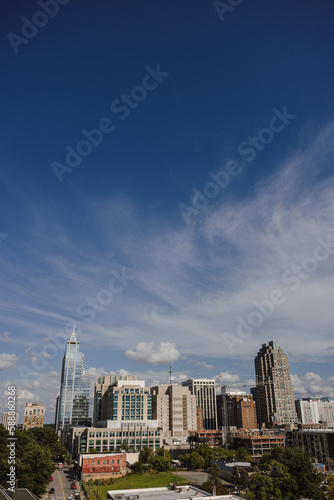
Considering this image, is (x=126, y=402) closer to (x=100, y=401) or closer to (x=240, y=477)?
(x=100, y=401)

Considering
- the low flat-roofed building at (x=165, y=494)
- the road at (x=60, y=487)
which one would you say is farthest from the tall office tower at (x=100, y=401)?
the low flat-roofed building at (x=165, y=494)

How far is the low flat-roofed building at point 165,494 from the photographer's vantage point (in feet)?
164

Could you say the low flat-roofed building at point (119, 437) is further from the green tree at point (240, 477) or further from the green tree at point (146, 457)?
the green tree at point (240, 477)

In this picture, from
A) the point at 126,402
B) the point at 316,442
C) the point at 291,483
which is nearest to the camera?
the point at 291,483

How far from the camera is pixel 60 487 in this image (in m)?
78.6

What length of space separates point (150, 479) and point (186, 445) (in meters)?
49.2

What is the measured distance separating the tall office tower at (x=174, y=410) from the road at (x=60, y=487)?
5261cm

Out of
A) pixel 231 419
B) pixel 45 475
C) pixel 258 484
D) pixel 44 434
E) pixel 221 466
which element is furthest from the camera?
pixel 231 419

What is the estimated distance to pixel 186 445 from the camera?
426 ft

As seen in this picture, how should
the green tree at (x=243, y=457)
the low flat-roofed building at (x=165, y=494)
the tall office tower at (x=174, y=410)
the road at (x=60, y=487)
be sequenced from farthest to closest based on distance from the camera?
1. the tall office tower at (x=174, y=410)
2. the green tree at (x=243, y=457)
3. the road at (x=60, y=487)
4. the low flat-roofed building at (x=165, y=494)

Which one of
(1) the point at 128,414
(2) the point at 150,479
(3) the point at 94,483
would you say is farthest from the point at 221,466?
(1) the point at 128,414

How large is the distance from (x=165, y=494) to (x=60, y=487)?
121 feet

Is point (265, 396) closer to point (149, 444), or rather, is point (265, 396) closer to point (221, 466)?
point (149, 444)

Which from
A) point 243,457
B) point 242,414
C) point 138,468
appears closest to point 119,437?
point 138,468
